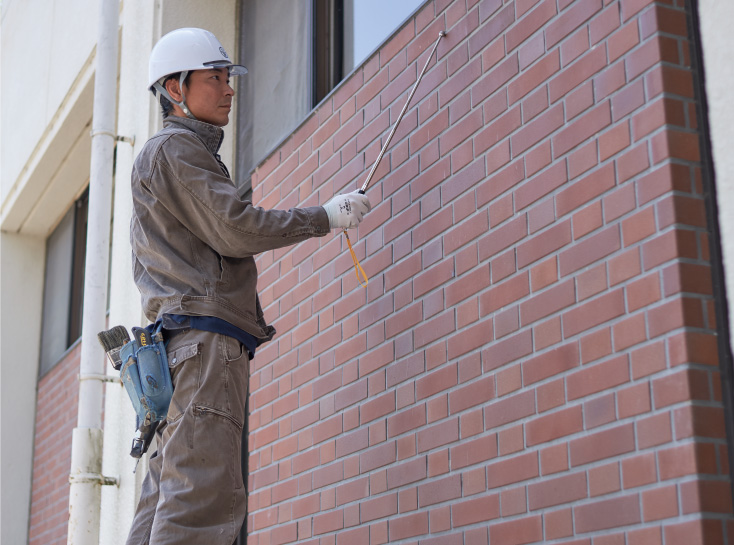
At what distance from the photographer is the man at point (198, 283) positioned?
3.24 metres

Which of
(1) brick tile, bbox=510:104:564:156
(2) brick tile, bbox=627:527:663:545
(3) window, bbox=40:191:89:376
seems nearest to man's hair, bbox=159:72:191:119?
(1) brick tile, bbox=510:104:564:156

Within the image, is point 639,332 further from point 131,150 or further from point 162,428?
point 131,150

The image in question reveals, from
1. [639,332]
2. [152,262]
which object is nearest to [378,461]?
[152,262]

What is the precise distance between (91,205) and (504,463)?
3532 millimetres

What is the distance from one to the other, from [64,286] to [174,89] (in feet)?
19.1

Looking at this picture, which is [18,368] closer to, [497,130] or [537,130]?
[497,130]

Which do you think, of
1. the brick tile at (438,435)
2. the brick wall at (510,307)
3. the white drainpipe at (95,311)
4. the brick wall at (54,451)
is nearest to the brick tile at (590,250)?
the brick wall at (510,307)

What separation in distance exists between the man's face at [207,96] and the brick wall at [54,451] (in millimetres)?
4603

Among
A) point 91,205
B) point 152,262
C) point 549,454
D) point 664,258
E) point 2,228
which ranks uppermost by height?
point 2,228

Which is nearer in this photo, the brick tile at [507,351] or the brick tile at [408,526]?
the brick tile at [507,351]

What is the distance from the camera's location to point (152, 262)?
3.67m

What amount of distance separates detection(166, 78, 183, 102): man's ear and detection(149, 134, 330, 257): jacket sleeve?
303 millimetres

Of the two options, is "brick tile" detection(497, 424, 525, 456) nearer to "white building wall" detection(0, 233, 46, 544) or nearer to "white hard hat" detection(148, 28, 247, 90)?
"white hard hat" detection(148, 28, 247, 90)

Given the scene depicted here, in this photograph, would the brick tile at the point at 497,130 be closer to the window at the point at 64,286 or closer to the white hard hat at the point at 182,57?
the white hard hat at the point at 182,57
